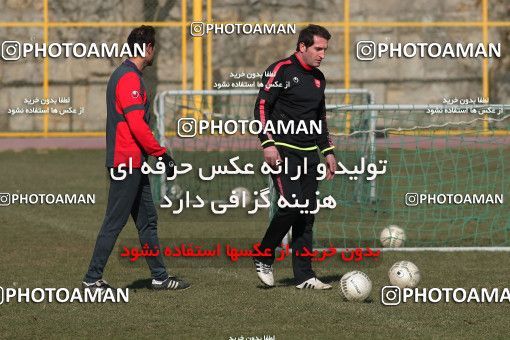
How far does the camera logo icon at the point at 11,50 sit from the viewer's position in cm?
2694

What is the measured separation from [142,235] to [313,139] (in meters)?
1.58

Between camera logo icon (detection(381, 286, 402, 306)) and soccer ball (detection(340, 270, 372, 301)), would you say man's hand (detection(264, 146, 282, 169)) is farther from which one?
camera logo icon (detection(381, 286, 402, 306))

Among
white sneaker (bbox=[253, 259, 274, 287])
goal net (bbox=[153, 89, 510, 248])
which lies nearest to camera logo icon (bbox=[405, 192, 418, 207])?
goal net (bbox=[153, 89, 510, 248])

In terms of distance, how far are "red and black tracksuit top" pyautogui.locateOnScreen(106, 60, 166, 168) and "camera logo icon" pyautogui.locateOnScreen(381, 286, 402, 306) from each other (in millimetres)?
2039

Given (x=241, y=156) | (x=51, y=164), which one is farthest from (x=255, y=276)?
(x=51, y=164)

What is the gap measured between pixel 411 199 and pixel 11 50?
14.3m

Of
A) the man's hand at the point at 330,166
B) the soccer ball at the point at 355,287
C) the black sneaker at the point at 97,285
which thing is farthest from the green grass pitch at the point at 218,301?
the man's hand at the point at 330,166

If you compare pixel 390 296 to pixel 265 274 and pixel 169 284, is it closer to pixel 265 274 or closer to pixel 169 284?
pixel 265 274

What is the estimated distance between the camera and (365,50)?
27.2 metres

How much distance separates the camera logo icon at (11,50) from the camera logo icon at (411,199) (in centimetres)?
A: 1361

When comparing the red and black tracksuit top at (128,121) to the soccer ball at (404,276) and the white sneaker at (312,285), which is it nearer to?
the white sneaker at (312,285)

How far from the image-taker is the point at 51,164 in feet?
75.4

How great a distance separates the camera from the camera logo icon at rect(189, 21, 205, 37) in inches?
1041

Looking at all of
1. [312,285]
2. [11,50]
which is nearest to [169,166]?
[312,285]
